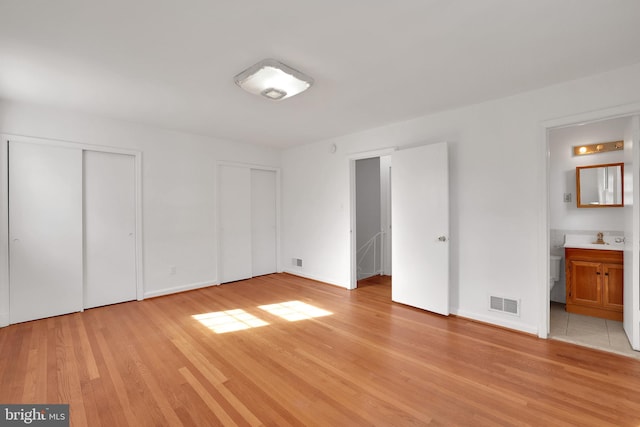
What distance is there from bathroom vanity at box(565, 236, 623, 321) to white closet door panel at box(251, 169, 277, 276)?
15.1 ft

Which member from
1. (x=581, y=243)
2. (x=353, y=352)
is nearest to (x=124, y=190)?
(x=353, y=352)

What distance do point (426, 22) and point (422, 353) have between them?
2602 millimetres

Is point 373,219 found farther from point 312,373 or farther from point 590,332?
point 312,373

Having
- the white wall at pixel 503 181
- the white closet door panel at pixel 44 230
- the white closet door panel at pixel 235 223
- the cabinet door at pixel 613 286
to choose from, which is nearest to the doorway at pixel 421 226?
the white wall at pixel 503 181

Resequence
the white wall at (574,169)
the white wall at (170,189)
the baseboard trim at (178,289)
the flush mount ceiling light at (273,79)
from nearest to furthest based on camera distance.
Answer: the flush mount ceiling light at (273,79)
the white wall at (574,169)
the white wall at (170,189)
the baseboard trim at (178,289)

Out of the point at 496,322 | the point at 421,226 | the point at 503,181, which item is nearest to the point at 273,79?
the point at 421,226

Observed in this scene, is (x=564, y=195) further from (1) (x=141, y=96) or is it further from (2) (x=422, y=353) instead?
(1) (x=141, y=96)

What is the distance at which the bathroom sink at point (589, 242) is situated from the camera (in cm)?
316

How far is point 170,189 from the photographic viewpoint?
430 cm

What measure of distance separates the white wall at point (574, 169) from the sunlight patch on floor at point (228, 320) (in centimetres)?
422

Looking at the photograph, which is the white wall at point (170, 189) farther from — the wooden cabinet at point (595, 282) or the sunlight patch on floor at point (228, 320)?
the wooden cabinet at point (595, 282)

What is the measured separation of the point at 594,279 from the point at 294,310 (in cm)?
359

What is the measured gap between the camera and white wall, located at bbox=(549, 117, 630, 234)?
3.49 m

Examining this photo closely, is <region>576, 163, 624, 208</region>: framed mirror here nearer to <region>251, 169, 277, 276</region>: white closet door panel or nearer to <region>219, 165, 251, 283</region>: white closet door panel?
<region>251, 169, 277, 276</region>: white closet door panel
